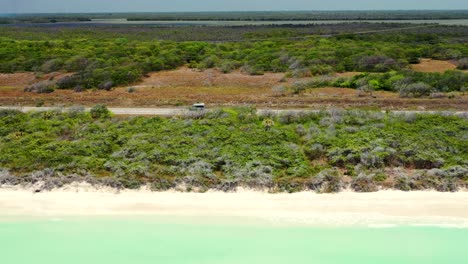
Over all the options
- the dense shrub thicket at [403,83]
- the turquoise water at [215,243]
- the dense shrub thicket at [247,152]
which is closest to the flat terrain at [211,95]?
the dense shrub thicket at [403,83]

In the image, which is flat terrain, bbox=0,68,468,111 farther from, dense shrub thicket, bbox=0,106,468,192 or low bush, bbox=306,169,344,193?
low bush, bbox=306,169,344,193

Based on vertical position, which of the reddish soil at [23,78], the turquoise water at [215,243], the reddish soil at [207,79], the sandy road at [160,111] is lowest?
the turquoise water at [215,243]

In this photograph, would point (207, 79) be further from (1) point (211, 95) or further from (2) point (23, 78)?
(2) point (23, 78)

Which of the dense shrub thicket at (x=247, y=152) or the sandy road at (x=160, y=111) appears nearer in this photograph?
the dense shrub thicket at (x=247, y=152)

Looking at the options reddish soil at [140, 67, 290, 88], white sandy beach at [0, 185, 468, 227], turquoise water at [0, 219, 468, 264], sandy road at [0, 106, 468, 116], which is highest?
sandy road at [0, 106, 468, 116]

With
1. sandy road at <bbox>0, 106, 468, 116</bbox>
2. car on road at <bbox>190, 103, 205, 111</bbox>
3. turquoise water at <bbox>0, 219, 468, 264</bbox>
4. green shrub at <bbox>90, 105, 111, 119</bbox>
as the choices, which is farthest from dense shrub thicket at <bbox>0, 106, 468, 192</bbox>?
turquoise water at <bbox>0, 219, 468, 264</bbox>

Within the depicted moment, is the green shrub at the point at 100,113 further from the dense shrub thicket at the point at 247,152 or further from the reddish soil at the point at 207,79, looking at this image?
the reddish soil at the point at 207,79

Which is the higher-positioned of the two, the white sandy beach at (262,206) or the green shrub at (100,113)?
the green shrub at (100,113)
